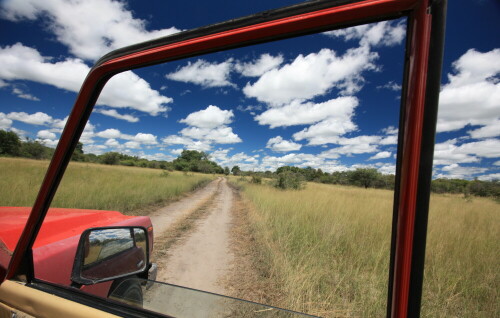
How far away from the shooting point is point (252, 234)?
20.3ft

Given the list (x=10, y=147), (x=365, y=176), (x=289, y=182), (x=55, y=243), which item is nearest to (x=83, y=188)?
(x=10, y=147)

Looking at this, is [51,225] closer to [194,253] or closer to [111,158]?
[194,253]

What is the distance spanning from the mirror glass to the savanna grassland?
1239mm

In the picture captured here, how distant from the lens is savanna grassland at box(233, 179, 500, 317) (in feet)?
4.82

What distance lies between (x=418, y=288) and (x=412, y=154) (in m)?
0.26

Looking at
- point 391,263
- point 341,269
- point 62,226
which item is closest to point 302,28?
point 391,263

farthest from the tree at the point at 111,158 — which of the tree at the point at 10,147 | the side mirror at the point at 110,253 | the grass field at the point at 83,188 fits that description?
the side mirror at the point at 110,253

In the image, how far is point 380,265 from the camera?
1.98 m

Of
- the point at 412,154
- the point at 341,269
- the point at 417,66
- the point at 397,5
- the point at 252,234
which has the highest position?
the point at 397,5

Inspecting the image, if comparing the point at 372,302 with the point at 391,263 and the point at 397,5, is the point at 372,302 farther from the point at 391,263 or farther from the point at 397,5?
the point at 397,5

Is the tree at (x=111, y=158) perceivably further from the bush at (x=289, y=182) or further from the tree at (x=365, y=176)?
the bush at (x=289, y=182)

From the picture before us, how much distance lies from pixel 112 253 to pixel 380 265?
1902mm

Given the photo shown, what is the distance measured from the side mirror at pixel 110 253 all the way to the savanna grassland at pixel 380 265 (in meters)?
1.22

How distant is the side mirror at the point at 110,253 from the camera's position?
1.13m
